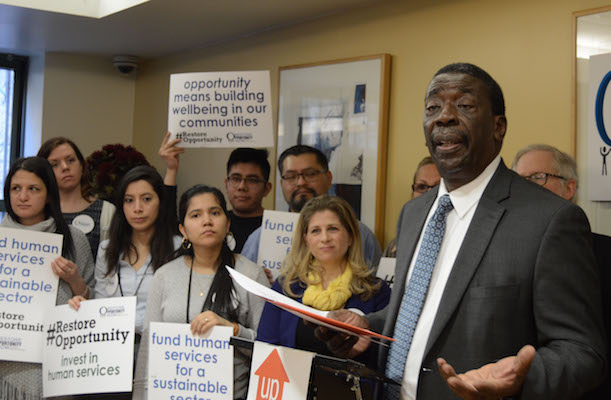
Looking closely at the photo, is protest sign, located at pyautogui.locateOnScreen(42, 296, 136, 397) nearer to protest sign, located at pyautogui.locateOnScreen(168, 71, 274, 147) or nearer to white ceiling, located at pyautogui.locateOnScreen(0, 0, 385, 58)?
protest sign, located at pyautogui.locateOnScreen(168, 71, 274, 147)

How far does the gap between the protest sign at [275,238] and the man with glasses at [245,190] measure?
0.49m

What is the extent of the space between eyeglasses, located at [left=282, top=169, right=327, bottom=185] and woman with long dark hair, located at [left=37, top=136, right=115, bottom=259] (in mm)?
957

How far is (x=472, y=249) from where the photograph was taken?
1575mm

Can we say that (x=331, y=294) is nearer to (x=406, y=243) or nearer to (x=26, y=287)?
(x=406, y=243)

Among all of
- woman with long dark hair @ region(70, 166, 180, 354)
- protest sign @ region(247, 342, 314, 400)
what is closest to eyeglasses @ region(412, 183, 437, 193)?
woman with long dark hair @ region(70, 166, 180, 354)

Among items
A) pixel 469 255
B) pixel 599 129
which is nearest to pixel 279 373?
→ pixel 469 255

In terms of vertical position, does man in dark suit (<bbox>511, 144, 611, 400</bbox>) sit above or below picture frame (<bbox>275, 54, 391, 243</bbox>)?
below

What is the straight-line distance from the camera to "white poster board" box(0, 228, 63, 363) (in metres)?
3.07

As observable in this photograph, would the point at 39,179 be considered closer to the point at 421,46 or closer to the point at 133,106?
the point at 421,46

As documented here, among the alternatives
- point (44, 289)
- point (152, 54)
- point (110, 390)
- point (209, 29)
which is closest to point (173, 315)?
point (110, 390)

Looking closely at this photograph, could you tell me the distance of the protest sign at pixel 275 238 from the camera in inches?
133

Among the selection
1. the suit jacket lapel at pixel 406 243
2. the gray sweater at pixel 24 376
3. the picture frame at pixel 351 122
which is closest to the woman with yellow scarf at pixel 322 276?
the suit jacket lapel at pixel 406 243

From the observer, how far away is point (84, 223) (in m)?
3.63

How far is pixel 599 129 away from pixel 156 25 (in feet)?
11.4
